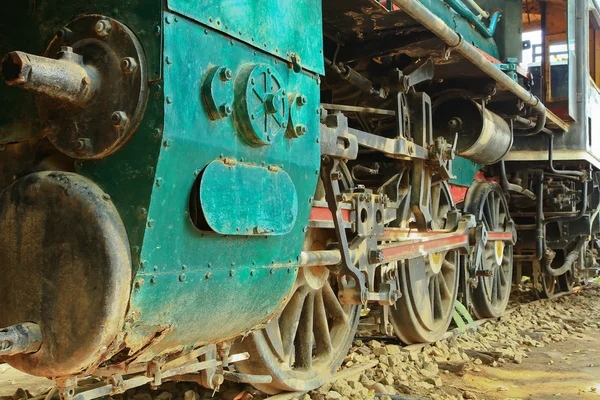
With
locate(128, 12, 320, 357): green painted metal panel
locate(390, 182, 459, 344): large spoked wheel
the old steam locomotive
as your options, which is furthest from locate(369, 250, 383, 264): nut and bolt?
locate(128, 12, 320, 357): green painted metal panel

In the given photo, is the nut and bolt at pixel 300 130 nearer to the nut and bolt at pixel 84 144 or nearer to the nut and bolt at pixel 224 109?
the nut and bolt at pixel 224 109

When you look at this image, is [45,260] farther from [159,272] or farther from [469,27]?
[469,27]

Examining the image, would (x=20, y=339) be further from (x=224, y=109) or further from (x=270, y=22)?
(x=270, y=22)

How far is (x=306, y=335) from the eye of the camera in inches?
144

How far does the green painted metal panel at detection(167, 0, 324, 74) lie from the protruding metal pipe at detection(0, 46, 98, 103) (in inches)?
13.1

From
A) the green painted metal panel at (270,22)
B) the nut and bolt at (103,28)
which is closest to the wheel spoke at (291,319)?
the green painted metal panel at (270,22)

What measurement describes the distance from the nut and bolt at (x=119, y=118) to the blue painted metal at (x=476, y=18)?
3.34 metres

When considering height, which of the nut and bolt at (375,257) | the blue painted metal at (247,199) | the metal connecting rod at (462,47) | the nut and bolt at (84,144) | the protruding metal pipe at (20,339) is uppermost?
the metal connecting rod at (462,47)

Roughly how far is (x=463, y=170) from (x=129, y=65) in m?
4.34

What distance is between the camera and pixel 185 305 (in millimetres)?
2152

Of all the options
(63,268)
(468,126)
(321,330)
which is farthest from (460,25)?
(63,268)

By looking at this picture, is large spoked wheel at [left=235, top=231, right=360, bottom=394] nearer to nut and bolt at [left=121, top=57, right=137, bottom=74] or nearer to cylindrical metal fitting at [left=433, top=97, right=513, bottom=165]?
nut and bolt at [left=121, top=57, right=137, bottom=74]

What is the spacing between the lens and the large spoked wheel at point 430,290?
4699 mm

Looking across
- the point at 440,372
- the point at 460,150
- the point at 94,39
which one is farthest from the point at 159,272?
the point at 460,150
